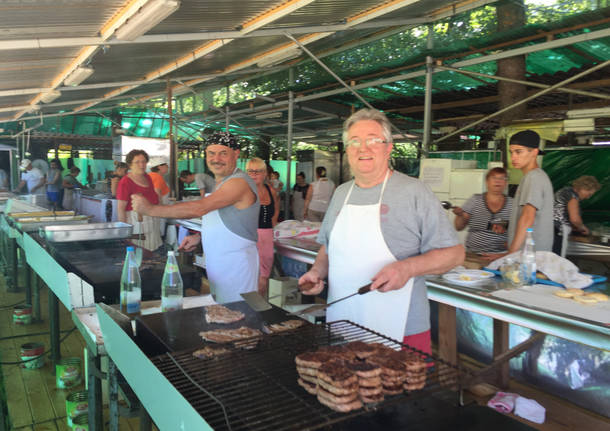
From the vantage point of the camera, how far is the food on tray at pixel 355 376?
1263 mm

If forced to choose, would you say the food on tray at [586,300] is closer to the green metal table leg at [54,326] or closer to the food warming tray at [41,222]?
the green metal table leg at [54,326]

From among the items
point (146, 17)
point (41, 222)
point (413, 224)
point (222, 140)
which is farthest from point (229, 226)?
point (41, 222)

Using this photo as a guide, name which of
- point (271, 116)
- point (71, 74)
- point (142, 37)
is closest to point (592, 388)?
point (142, 37)

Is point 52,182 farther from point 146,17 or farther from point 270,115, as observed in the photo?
point 146,17

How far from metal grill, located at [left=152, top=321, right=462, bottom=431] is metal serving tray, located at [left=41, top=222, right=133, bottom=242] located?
3160mm

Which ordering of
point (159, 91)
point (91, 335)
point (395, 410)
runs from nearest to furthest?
point (395, 410)
point (91, 335)
point (159, 91)

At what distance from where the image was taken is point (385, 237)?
6.97ft

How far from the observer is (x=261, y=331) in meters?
1.86

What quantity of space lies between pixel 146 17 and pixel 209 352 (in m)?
3.05

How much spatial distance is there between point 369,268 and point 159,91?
9.49 meters

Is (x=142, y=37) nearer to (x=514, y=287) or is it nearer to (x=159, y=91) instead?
(x=514, y=287)

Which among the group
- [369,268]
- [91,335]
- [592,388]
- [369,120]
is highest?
[369,120]

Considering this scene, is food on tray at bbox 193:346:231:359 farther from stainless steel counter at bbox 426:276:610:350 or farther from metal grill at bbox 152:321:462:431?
stainless steel counter at bbox 426:276:610:350

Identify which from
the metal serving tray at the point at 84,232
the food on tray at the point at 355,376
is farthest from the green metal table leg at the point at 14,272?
the food on tray at the point at 355,376
